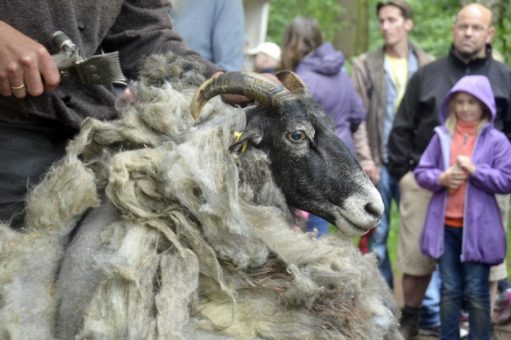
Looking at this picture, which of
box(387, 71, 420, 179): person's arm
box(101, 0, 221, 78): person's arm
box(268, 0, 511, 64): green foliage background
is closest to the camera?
box(101, 0, 221, 78): person's arm

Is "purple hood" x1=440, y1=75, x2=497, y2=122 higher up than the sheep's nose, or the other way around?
the sheep's nose

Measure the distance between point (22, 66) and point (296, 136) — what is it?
3.13 feet

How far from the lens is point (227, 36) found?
22.1 feet

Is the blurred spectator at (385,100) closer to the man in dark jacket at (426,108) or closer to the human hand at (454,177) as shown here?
the man in dark jacket at (426,108)

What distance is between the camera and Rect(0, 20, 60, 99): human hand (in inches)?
121

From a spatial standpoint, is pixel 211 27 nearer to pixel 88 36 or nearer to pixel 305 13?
pixel 88 36

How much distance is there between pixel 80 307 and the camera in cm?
309

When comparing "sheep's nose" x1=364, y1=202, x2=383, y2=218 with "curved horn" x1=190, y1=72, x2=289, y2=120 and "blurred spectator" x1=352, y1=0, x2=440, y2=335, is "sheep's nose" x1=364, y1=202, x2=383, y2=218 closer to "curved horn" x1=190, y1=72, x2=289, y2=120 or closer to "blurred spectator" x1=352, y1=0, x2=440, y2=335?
"curved horn" x1=190, y1=72, x2=289, y2=120

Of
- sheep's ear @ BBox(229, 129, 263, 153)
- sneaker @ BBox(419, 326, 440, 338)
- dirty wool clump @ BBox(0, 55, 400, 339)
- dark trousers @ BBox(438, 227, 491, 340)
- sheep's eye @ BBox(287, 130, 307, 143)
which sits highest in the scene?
sheep's eye @ BBox(287, 130, 307, 143)

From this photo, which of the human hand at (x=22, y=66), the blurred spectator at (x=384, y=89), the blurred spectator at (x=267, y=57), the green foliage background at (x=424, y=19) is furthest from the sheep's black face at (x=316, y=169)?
the green foliage background at (x=424, y=19)

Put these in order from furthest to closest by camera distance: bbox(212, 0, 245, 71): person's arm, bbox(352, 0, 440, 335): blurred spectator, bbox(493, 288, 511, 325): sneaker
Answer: bbox(352, 0, 440, 335): blurred spectator, bbox(493, 288, 511, 325): sneaker, bbox(212, 0, 245, 71): person's arm

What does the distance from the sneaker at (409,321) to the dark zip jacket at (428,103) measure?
42.8 inches

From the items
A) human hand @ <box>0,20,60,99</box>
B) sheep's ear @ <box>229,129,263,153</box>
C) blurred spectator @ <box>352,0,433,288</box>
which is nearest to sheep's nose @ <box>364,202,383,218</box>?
sheep's ear @ <box>229,129,263,153</box>

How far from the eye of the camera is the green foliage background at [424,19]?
1216 cm
